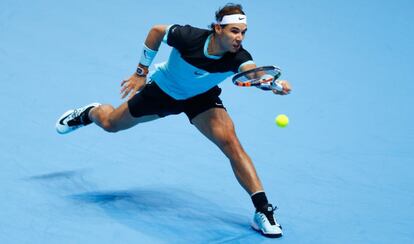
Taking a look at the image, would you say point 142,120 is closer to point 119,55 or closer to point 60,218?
point 60,218

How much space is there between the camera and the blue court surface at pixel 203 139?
4.87 m

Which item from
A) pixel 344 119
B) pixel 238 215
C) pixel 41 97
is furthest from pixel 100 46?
pixel 238 215

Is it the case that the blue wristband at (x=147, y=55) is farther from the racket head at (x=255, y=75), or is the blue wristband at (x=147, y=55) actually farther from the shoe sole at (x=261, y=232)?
the shoe sole at (x=261, y=232)

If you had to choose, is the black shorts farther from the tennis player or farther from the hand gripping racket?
the hand gripping racket

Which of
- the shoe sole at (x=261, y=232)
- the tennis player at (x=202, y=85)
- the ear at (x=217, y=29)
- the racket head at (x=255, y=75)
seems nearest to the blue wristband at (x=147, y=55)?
the tennis player at (x=202, y=85)

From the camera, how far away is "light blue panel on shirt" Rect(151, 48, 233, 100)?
4879 millimetres

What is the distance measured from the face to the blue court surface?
125cm

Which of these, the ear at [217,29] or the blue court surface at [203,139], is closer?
the ear at [217,29]

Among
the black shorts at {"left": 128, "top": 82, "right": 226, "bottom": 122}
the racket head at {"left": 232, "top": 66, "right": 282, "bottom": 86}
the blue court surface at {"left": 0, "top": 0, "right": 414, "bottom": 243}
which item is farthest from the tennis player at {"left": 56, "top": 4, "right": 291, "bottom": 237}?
the blue court surface at {"left": 0, "top": 0, "right": 414, "bottom": 243}

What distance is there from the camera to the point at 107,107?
545cm

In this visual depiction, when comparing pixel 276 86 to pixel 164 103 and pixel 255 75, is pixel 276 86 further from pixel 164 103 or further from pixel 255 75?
pixel 164 103

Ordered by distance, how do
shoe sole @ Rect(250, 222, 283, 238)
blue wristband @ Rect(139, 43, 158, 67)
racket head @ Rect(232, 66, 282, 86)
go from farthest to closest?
1. blue wristband @ Rect(139, 43, 158, 67)
2. shoe sole @ Rect(250, 222, 283, 238)
3. racket head @ Rect(232, 66, 282, 86)

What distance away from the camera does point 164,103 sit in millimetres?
5082

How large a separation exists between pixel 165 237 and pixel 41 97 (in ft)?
8.50
